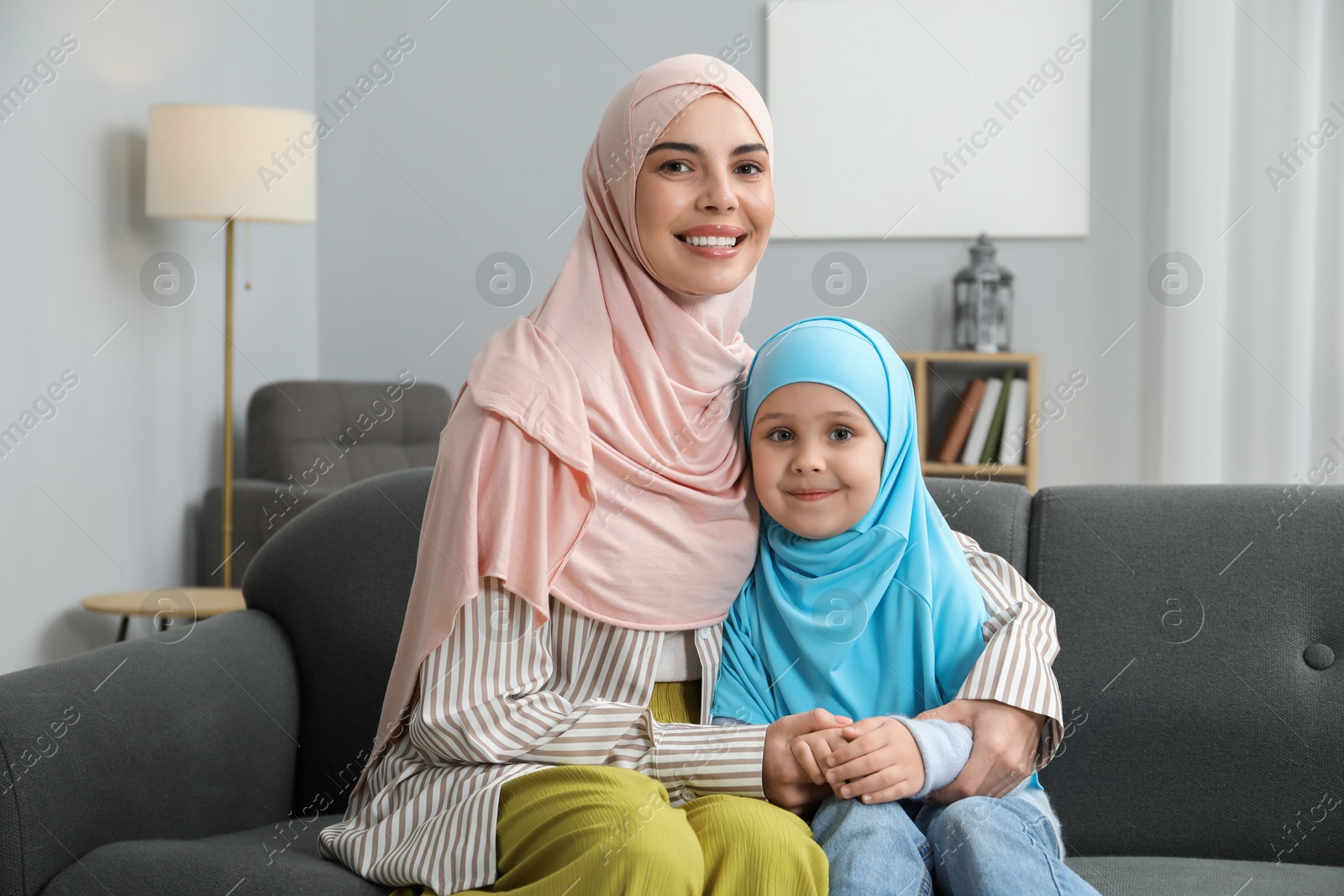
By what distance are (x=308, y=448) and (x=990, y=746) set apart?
306 cm

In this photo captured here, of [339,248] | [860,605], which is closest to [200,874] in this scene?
[860,605]

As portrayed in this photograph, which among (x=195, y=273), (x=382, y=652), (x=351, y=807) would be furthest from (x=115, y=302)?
(x=351, y=807)

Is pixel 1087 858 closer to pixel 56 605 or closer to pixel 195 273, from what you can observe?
pixel 56 605

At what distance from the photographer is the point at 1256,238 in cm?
366

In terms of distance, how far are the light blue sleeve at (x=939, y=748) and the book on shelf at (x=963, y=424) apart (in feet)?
9.81

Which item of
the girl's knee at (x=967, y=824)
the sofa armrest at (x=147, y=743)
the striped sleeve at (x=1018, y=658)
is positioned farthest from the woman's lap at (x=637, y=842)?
the sofa armrest at (x=147, y=743)

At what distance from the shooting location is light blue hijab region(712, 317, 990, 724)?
1311mm

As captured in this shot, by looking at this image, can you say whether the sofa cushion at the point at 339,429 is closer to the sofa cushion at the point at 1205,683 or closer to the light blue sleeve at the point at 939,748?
the sofa cushion at the point at 1205,683

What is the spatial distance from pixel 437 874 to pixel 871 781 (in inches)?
17.9

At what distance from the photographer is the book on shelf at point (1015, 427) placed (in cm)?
406

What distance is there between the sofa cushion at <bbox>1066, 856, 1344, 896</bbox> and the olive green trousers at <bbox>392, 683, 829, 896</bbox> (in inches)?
18.8

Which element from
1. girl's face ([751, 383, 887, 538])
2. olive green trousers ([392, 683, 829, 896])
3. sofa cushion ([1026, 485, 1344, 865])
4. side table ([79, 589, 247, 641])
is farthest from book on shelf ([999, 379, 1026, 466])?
olive green trousers ([392, 683, 829, 896])

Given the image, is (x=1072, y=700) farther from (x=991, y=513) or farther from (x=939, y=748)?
(x=939, y=748)

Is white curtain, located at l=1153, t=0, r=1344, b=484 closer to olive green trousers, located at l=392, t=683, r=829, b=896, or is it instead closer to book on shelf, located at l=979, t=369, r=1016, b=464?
book on shelf, located at l=979, t=369, r=1016, b=464
